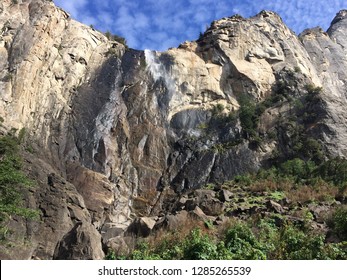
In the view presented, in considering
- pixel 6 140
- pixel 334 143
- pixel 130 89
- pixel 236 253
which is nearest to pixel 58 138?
pixel 6 140

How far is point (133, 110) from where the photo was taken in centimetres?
4038

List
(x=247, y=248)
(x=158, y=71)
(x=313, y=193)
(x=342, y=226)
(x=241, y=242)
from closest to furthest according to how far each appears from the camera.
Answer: (x=247, y=248) → (x=241, y=242) → (x=342, y=226) → (x=313, y=193) → (x=158, y=71)

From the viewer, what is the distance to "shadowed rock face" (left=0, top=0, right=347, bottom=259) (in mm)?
32406

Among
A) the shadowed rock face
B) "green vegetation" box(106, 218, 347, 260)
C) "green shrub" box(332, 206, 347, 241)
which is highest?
the shadowed rock face

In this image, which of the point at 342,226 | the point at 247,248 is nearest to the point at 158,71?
the point at 342,226

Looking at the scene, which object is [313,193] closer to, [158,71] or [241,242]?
[241,242]

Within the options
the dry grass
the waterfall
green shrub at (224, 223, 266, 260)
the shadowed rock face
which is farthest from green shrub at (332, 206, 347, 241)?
the waterfall

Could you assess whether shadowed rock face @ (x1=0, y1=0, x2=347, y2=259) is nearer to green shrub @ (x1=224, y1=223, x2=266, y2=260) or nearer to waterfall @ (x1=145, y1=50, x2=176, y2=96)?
waterfall @ (x1=145, y1=50, x2=176, y2=96)

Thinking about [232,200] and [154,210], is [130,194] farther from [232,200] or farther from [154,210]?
[232,200]

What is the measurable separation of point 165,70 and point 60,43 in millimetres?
10418

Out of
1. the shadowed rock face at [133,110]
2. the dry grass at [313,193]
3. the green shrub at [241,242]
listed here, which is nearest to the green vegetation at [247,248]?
the green shrub at [241,242]

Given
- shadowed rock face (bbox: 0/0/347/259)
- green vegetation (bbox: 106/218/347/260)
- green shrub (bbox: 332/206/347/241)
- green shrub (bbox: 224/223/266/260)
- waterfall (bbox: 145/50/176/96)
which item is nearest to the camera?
green vegetation (bbox: 106/218/347/260)

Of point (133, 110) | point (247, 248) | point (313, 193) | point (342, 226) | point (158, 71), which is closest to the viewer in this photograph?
point (247, 248)

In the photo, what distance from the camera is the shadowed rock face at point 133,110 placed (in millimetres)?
32406
